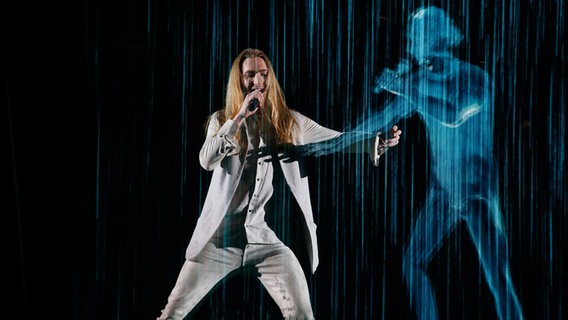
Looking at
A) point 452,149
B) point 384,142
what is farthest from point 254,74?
point 452,149

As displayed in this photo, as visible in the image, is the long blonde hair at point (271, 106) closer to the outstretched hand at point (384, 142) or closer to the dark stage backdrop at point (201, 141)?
the dark stage backdrop at point (201, 141)

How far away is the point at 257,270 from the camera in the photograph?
4414 mm

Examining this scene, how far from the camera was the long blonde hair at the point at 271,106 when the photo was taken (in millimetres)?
4473

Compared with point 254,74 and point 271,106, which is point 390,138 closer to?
point 271,106

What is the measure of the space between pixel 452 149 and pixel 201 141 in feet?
4.71

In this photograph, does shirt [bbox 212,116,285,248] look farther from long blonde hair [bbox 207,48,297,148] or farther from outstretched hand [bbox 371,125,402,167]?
outstretched hand [bbox 371,125,402,167]

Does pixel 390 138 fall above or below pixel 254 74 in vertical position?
below

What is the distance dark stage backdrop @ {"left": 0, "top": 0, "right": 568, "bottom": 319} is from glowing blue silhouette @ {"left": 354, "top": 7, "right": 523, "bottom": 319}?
59 millimetres

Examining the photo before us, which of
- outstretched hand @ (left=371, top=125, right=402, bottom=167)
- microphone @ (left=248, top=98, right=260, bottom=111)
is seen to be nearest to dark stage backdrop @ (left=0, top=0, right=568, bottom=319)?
outstretched hand @ (left=371, top=125, right=402, bottom=167)

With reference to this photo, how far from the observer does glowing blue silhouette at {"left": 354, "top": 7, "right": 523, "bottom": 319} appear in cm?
449

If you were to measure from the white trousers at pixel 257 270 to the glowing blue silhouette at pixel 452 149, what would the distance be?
0.64 m

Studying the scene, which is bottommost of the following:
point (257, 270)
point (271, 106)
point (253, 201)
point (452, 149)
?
point (257, 270)

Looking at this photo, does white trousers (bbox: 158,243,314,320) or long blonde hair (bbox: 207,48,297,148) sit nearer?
white trousers (bbox: 158,243,314,320)

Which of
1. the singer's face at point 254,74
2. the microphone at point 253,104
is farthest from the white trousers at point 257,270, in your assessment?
the singer's face at point 254,74
